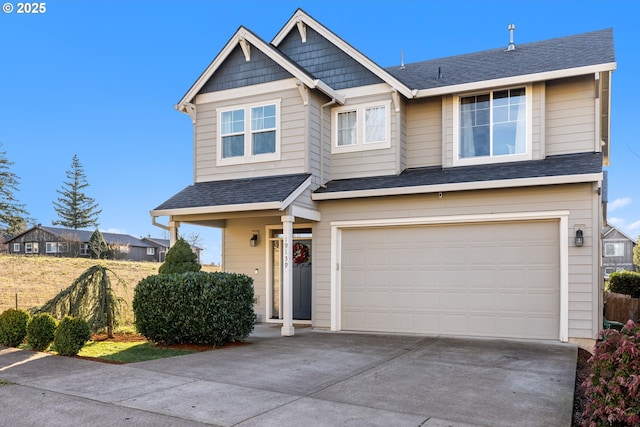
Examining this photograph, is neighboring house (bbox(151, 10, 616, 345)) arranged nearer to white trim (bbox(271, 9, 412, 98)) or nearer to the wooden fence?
white trim (bbox(271, 9, 412, 98))

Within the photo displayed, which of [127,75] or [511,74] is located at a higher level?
[127,75]

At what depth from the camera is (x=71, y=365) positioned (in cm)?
720

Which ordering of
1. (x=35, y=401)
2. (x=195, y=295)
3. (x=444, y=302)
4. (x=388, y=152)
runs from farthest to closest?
(x=388, y=152) → (x=444, y=302) → (x=195, y=295) → (x=35, y=401)

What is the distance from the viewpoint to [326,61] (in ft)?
40.5

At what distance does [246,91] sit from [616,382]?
9.65 meters

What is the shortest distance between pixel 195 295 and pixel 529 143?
7.19 meters

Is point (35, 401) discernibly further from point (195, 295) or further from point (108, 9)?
point (108, 9)

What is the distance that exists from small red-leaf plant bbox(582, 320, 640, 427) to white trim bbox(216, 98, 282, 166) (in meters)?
8.10

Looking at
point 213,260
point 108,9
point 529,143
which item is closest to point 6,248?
point 213,260

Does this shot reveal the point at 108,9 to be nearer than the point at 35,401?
No

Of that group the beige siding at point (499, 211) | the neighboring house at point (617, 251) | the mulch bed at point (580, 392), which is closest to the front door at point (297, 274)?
the beige siding at point (499, 211)

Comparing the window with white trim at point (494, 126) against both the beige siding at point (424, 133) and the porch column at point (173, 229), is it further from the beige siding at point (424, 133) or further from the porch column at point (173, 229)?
the porch column at point (173, 229)

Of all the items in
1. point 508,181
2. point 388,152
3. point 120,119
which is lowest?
point 508,181

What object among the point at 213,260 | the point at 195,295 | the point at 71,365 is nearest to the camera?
the point at 71,365
